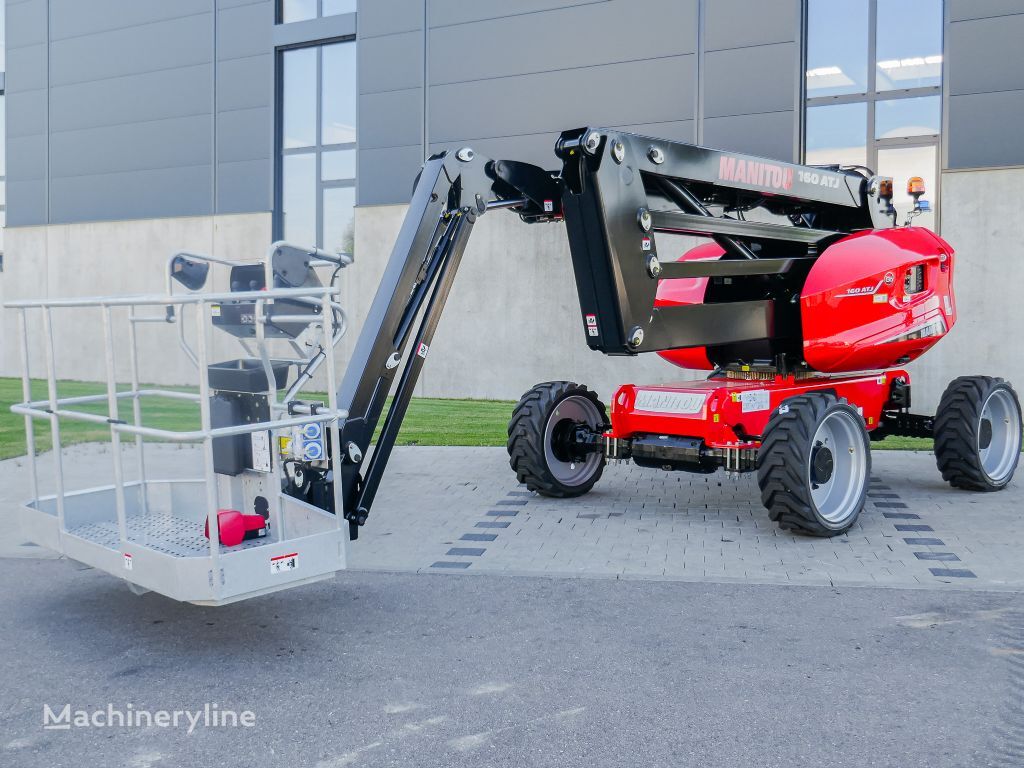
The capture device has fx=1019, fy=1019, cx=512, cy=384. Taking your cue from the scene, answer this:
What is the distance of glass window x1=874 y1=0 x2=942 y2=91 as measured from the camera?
14.2 metres

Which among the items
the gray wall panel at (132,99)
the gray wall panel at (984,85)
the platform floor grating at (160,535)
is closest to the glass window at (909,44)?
the gray wall panel at (984,85)

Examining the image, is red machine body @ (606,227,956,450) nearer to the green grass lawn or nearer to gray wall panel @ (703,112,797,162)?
the green grass lawn

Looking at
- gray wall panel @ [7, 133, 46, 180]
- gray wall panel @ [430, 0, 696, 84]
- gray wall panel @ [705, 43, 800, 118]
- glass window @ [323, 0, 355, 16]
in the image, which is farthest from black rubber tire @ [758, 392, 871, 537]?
gray wall panel @ [7, 133, 46, 180]

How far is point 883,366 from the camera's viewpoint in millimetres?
8758

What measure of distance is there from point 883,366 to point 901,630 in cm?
395

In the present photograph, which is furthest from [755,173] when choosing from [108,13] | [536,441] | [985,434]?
[108,13]

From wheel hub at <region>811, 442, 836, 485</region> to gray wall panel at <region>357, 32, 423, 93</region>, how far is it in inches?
491

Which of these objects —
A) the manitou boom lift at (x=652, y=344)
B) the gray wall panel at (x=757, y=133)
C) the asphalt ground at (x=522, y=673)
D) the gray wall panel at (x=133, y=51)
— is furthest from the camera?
the gray wall panel at (x=133, y=51)

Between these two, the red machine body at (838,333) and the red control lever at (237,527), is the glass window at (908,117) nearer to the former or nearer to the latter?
the red machine body at (838,333)

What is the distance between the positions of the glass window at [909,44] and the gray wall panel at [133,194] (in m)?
12.5

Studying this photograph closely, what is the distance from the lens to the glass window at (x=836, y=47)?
1472 cm

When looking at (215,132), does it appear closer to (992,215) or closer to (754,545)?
(992,215)

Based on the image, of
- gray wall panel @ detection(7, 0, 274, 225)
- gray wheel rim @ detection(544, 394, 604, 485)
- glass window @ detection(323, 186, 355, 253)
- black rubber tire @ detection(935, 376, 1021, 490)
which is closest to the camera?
gray wheel rim @ detection(544, 394, 604, 485)

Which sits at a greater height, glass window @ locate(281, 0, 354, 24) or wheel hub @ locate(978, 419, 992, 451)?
glass window @ locate(281, 0, 354, 24)
